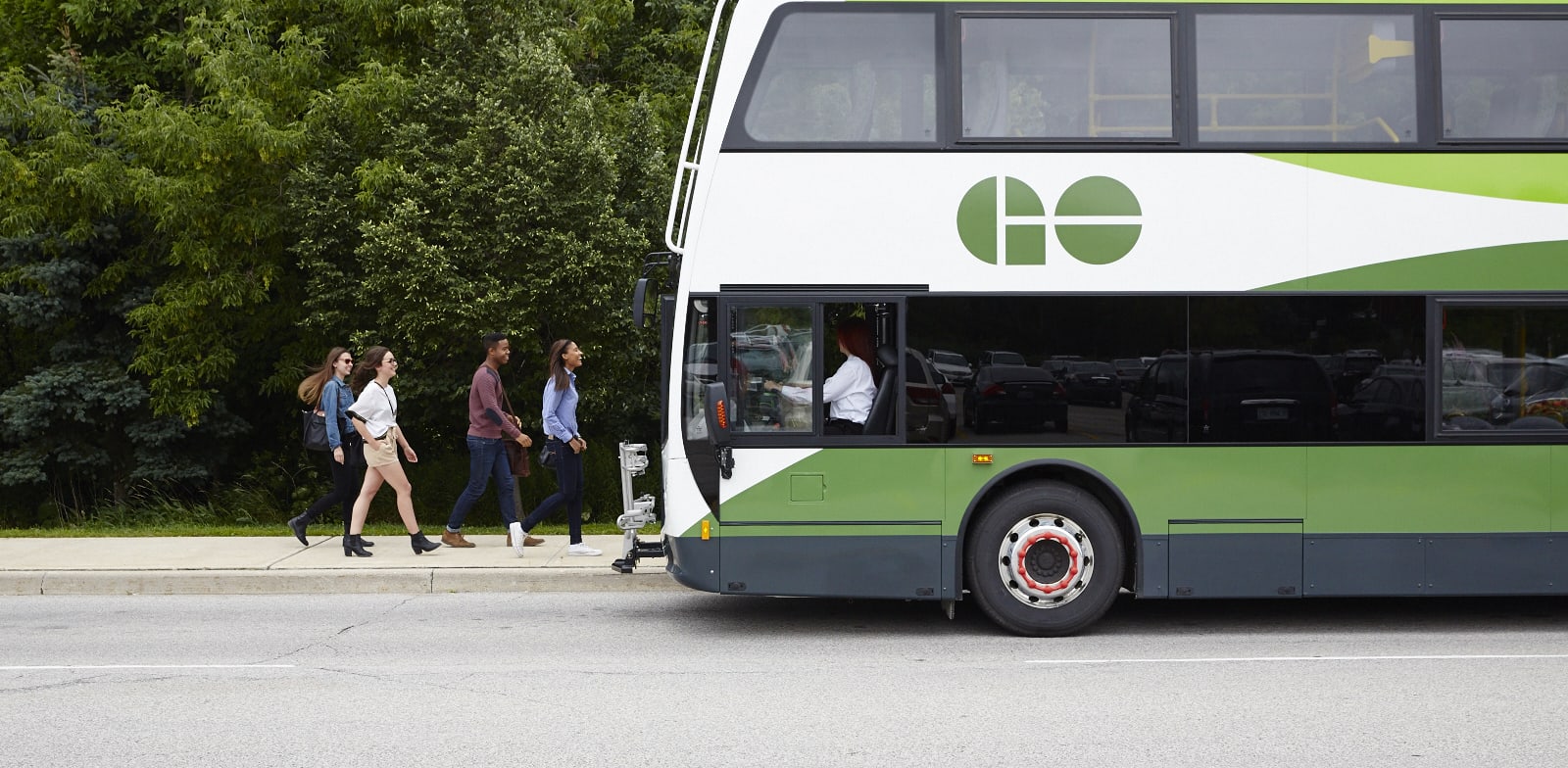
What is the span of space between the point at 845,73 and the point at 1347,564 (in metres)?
4.27

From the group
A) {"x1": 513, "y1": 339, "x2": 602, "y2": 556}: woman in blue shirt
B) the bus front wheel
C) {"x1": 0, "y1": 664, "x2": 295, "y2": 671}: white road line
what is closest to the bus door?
the bus front wheel

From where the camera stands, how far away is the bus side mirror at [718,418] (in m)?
8.41

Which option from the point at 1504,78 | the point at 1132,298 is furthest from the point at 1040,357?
the point at 1504,78

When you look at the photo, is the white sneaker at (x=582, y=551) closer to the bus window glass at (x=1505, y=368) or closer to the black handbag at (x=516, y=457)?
the black handbag at (x=516, y=457)

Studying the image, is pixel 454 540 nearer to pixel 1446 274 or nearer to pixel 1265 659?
pixel 1265 659

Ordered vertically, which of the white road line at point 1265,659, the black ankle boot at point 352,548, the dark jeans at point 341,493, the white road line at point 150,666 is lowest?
the white road line at point 1265,659

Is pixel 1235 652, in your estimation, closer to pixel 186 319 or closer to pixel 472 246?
pixel 472 246

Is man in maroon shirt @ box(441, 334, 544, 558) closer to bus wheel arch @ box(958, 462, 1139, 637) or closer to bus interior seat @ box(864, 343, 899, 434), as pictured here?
bus interior seat @ box(864, 343, 899, 434)

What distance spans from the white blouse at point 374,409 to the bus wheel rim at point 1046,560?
5743mm

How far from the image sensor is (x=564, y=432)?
455 inches

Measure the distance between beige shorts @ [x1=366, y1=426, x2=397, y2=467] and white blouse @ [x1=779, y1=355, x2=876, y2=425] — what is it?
15.4 feet

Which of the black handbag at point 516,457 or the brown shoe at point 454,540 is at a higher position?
the black handbag at point 516,457

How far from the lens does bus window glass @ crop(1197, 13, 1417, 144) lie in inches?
335

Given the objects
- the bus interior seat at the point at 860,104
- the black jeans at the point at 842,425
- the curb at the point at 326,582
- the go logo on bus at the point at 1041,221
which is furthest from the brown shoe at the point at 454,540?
the go logo on bus at the point at 1041,221
